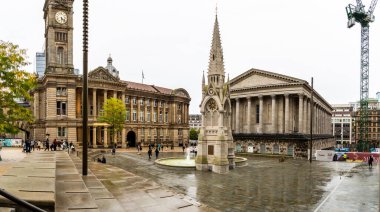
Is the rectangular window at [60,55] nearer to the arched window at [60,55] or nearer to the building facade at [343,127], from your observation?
the arched window at [60,55]

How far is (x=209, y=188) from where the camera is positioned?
2197cm

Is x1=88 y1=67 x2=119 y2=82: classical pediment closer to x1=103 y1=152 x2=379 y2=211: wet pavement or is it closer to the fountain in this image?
the fountain

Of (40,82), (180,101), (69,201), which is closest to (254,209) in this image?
(69,201)

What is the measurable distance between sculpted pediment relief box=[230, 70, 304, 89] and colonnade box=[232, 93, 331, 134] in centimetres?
297

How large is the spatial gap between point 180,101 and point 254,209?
75.1 meters

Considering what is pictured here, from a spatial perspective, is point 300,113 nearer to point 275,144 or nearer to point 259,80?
point 275,144

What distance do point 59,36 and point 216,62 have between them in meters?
40.7

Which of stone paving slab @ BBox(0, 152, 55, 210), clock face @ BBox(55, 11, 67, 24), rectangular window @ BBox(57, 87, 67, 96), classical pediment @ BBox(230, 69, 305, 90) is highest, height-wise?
clock face @ BBox(55, 11, 67, 24)

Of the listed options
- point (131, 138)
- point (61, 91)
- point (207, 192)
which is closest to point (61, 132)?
point (61, 91)

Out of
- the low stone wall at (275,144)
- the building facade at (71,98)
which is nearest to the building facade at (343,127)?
the low stone wall at (275,144)

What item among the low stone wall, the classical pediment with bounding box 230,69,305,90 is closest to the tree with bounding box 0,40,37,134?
the low stone wall

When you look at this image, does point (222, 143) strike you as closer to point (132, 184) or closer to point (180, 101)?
point (132, 184)

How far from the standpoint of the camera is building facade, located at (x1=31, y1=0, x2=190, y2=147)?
5747 centimetres

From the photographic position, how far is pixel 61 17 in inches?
2334
